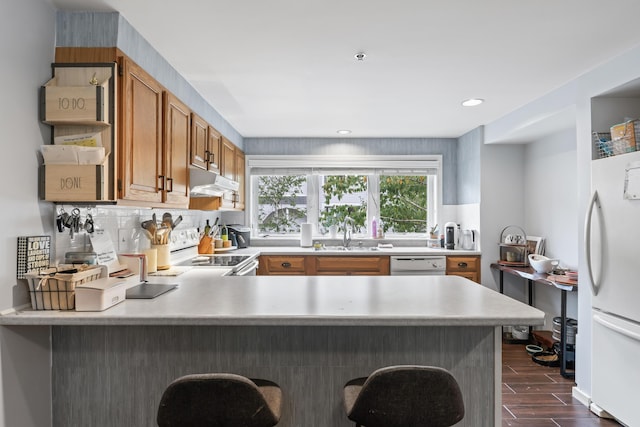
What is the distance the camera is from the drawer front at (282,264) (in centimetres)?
435

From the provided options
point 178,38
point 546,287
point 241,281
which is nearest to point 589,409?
point 546,287

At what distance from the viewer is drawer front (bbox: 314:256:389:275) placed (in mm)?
4332

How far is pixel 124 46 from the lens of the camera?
1927mm

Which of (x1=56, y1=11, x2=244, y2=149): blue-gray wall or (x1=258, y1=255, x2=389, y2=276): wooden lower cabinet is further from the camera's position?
(x1=258, y1=255, x2=389, y2=276): wooden lower cabinet

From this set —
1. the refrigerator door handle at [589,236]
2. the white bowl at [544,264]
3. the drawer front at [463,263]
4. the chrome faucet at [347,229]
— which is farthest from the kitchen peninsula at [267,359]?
the chrome faucet at [347,229]

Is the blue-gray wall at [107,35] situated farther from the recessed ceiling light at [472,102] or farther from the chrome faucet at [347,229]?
Result: the chrome faucet at [347,229]

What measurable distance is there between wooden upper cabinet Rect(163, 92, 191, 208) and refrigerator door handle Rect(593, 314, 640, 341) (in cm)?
282

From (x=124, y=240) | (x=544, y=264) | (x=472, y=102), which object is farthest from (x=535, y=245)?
(x=124, y=240)

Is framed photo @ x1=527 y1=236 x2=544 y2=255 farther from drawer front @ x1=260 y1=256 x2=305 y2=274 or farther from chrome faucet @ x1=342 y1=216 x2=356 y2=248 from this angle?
drawer front @ x1=260 y1=256 x2=305 y2=274

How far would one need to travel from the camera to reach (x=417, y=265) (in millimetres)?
4336

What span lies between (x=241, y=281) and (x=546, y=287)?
11.1 ft

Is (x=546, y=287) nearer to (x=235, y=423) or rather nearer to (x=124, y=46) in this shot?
(x=235, y=423)

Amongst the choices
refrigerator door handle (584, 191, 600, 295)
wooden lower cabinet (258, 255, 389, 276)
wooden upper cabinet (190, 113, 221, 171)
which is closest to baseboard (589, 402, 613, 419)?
refrigerator door handle (584, 191, 600, 295)

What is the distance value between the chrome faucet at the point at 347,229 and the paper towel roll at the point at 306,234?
0.43 meters
